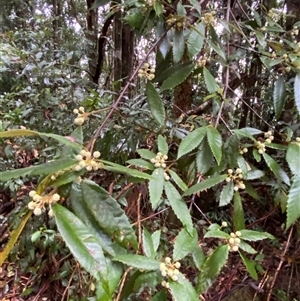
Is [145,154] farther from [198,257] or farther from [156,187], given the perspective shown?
[198,257]

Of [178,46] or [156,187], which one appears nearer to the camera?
[156,187]

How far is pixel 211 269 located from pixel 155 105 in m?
0.40

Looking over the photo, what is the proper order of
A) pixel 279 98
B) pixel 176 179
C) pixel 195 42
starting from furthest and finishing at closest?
pixel 279 98 → pixel 195 42 → pixel 176 179

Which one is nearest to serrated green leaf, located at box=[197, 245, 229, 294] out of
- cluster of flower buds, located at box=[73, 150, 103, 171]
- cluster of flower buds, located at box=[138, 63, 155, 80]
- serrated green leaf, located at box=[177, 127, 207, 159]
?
serrated green leaf, located at box=[177, 127, 207, 159]

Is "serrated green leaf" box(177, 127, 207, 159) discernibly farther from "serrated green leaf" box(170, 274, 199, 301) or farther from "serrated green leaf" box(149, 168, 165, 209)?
"serrated green leaf" box(170, 274, 199, 301)

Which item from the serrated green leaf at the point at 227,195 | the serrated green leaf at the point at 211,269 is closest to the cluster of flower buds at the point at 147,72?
the serrated green leaf at the point at 227,195

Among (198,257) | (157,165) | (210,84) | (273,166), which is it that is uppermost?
(210,84)

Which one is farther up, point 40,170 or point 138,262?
point 40,170

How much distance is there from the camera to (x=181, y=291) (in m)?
0.52

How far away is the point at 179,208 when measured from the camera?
0.60 m

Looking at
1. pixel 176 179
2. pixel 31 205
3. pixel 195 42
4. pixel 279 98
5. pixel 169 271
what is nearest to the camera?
pixel 31 205

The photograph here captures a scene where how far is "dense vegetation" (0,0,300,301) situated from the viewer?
19.2 inches

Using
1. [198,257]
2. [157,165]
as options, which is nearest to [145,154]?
[157,165]

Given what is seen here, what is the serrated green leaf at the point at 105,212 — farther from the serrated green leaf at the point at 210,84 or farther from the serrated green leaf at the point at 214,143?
the serrated green leaf at the point at 210,84
